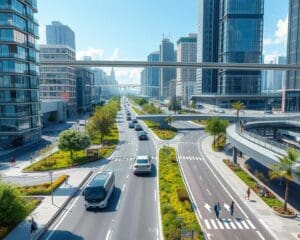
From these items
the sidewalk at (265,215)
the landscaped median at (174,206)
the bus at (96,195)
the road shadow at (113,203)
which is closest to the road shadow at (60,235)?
the bus at (96,195)

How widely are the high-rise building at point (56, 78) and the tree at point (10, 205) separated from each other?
115m

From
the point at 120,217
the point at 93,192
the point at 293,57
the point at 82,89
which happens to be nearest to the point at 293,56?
the point at 293,57

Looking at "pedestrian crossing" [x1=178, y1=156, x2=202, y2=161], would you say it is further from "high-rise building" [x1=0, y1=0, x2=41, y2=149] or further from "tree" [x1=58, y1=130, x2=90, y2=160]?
"high-rise building" [x1=0, y1=0, x2=41, y2=149]

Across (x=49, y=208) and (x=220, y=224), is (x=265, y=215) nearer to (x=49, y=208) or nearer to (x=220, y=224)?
(x=220, y=224)

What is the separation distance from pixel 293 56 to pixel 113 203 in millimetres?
134140

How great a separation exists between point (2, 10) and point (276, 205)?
69.8 metres

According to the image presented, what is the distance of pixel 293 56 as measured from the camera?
13962cm

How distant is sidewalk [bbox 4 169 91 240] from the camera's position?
90.4ft

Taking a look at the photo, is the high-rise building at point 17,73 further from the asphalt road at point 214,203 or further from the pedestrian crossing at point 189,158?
the asphalt road at point 214,203

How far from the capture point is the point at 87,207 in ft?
108

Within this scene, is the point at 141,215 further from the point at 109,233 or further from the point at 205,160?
the point at 205,160

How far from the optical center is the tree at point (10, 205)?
24.8m

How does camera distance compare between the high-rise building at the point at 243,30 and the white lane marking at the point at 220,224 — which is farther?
the high-rise building at the point at 243,30

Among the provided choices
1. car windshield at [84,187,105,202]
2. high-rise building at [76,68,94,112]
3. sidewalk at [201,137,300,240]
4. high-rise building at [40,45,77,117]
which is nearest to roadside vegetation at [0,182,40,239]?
car windshield at [84,187,105,202]
